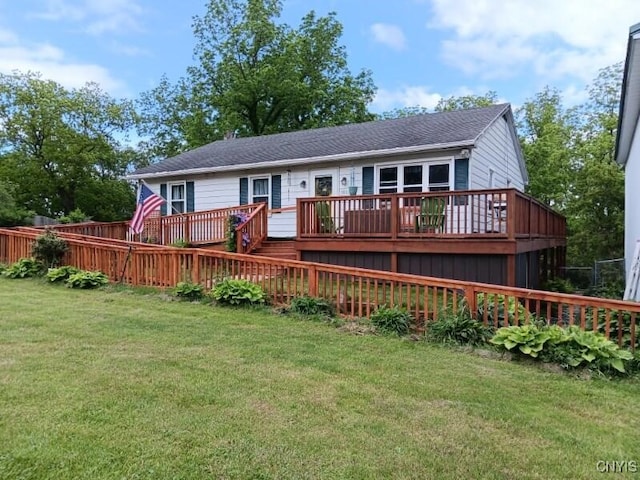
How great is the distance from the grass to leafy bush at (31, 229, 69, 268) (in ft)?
15.3

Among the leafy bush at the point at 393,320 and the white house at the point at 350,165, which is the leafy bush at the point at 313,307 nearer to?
the leafy bush at the point at 393,320

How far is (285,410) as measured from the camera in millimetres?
3270

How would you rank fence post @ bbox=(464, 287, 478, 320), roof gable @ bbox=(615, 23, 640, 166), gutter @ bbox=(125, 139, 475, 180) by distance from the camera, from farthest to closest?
1. gutter @ bbox=(125, 139, 475, 180)
2. roof gable @ bbox=(615, 23, 640, 166)
3. fence post @ bbox=(464, 287, 478, 320)

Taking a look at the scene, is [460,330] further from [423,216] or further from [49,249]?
[49,249]

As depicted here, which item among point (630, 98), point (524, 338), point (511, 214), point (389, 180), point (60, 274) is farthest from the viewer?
point (389, 180)

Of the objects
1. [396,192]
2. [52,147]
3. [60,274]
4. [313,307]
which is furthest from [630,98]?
[52,147]

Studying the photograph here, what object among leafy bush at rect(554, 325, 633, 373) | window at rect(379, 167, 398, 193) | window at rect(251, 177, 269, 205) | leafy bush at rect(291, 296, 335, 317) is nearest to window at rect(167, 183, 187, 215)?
window at rect(251, 177, 269, 205)

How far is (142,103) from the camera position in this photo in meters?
30.0

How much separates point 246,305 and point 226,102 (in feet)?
68.7

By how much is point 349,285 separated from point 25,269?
7.19 metres

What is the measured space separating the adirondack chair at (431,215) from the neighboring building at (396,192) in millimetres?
25

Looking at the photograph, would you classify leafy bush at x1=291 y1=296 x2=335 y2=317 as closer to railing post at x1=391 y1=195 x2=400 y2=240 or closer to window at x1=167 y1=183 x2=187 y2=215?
railing post at x1=391 y1=195 x2=400 y2=240

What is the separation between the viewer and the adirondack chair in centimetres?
816

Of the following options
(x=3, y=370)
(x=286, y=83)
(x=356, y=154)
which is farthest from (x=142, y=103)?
(x=3, y=370)
